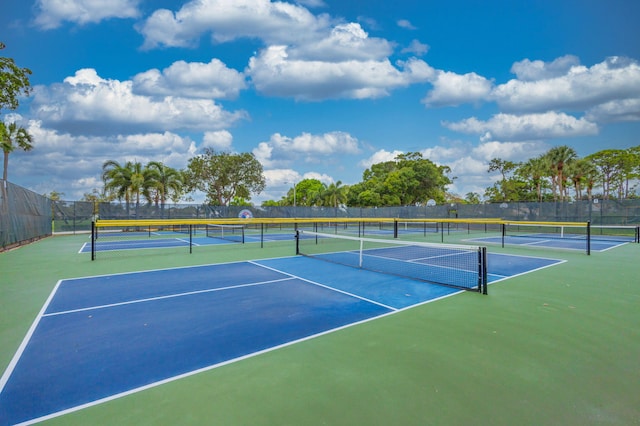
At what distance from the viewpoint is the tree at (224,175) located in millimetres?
43469

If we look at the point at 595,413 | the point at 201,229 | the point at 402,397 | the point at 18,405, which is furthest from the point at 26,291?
the point at 201,229

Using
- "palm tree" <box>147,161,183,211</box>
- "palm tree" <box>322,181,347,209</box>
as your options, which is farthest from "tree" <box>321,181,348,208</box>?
"palm tree" <box>147,161,183,211</box>

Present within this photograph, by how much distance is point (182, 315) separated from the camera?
5.57 metres

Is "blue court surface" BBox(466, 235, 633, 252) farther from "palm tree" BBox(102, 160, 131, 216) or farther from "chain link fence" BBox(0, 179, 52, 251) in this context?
"palm tree" BBox(102, 160, 131, 216)

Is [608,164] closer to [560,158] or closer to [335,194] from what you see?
[560,158]

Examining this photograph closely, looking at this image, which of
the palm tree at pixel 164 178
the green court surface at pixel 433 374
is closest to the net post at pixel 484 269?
the green court surface at pixel 433 374

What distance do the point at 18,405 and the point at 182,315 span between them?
2.58 metres

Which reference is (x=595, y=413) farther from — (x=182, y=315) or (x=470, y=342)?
(x=182, y=315)

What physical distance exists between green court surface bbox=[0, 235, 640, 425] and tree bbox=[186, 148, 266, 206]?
38.8 meters

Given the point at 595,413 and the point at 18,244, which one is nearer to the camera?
the point at 595,413

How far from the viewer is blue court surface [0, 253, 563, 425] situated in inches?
133

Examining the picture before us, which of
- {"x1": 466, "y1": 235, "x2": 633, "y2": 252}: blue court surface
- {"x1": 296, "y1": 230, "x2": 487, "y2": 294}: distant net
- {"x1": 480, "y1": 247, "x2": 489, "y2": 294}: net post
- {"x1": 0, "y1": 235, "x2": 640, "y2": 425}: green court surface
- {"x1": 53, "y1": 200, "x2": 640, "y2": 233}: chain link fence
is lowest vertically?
{"x1": 466, "y1": 235, "x2": 633, "y2": 252}: blue court surface

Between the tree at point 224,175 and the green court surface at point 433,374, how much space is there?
127ft

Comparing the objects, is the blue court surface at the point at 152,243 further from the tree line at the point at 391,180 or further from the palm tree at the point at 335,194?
the palm tree at the point at 335,194
